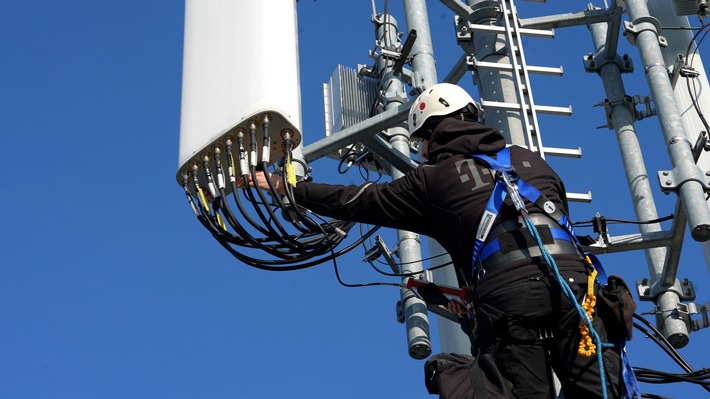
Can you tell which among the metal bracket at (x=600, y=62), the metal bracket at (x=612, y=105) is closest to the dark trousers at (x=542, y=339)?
the metal bracket at (x=612, y=105)

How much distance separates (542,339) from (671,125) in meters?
3.03

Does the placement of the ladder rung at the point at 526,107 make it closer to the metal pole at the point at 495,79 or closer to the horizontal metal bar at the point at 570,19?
the metal pole at the point at 495,79

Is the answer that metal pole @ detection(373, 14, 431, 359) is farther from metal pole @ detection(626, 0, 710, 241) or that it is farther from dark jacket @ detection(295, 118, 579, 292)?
dark jacket @ detection(295, 118, 579, 292)

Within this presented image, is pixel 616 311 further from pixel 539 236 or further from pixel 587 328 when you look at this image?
pixel 539 236

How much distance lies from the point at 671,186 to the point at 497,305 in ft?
8.72

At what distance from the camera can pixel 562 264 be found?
552cm

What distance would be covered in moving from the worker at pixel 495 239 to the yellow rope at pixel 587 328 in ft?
0.13

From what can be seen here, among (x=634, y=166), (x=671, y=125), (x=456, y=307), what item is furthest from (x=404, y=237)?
(x=456, y=307)

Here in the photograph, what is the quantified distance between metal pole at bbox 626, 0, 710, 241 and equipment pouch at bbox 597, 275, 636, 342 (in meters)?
1.99

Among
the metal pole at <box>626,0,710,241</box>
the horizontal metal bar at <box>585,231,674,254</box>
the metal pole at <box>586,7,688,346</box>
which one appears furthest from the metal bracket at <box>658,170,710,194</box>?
the metal pole at <box>586,7,688,346</box>

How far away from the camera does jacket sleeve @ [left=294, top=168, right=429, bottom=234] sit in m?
5.96

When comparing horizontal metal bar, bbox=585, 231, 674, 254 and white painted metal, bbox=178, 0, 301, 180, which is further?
horizontal metal bar, bbox=585, 231, 674, 254

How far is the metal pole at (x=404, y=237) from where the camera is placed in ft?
27.9

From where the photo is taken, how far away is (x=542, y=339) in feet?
17.9
